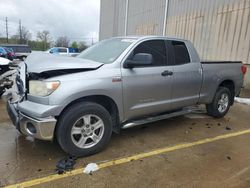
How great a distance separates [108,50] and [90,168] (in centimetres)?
206

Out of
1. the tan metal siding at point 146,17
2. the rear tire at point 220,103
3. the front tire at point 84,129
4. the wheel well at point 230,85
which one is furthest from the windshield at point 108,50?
the tan metal siding at point 146,17

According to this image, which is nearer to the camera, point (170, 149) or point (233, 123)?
point (170, 149)

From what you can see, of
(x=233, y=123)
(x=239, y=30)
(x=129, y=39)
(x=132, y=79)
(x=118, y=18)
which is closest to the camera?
(x=132, y=79)

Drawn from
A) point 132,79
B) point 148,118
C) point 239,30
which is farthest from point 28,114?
point 239,30

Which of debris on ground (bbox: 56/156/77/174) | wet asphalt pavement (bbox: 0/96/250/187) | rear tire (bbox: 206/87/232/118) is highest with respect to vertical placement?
rear tire (bbox: 206/87/232/118)

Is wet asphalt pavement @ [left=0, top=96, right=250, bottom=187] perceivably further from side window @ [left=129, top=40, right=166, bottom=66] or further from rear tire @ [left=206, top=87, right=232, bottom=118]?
side window @ [left=129, top=40, right=166, bottom=66]

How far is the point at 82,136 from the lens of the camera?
11.3 ft

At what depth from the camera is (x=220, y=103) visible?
5.81 meters

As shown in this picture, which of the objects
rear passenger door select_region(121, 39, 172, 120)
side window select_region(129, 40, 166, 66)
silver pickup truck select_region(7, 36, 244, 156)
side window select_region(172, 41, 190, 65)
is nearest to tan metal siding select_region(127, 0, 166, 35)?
side window select_region(172, 41, 190, 65)

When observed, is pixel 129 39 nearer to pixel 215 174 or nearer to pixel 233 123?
pixel 215 174

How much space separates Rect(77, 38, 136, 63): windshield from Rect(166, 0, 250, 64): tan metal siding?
7262mm

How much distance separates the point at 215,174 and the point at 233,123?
2802 millimetres

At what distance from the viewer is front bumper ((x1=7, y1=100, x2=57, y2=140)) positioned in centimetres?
305

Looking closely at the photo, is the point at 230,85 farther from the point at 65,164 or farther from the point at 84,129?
the point at 65,164
